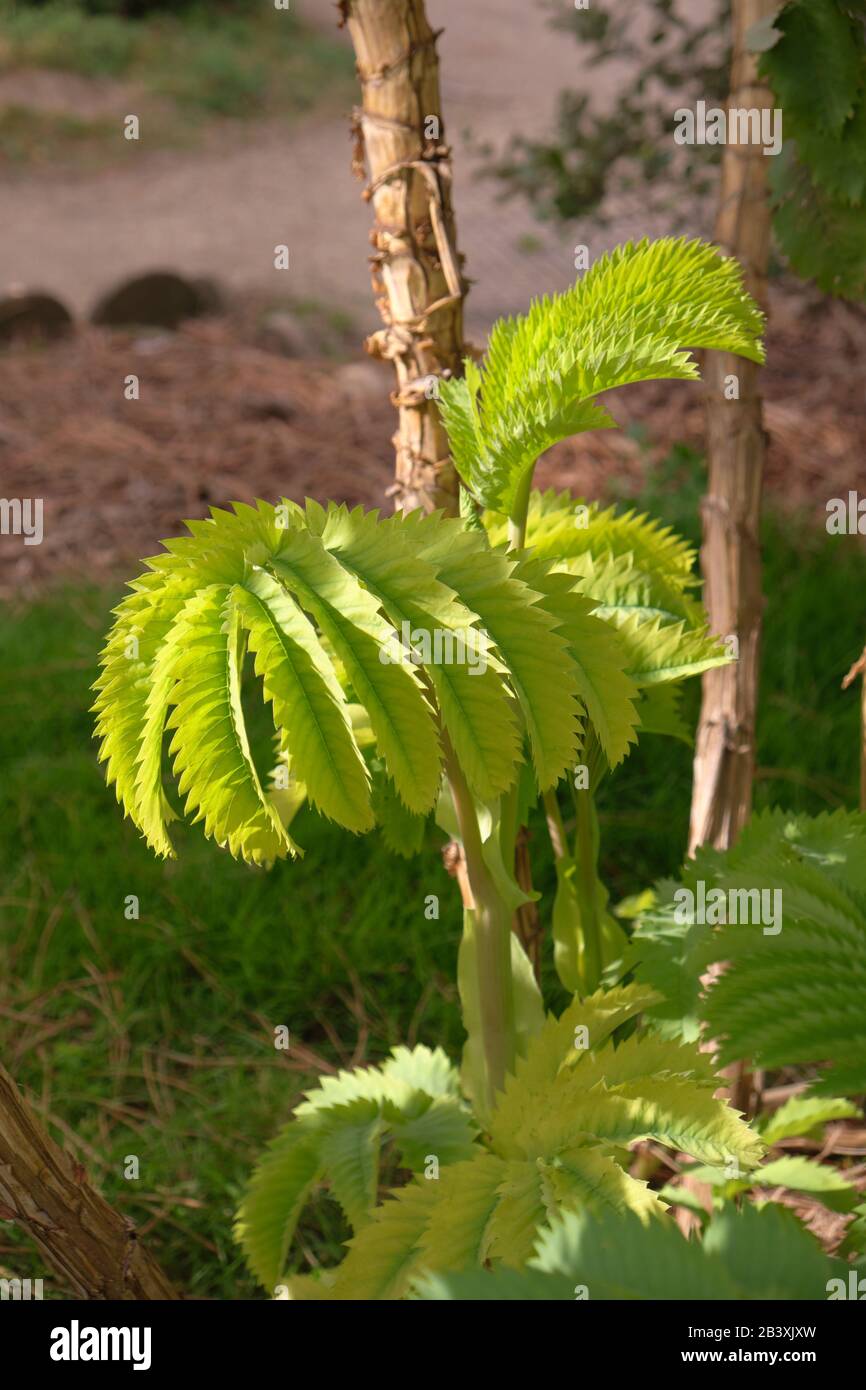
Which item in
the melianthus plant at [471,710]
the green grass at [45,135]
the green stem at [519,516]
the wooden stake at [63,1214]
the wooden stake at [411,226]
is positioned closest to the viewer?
the melianthus plant at [471,710]

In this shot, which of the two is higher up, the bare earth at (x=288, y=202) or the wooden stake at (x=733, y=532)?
the bare earth at (x=288, y=202)

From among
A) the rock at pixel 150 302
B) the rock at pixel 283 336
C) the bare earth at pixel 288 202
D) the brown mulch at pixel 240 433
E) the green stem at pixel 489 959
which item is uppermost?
the bare earth at pixel 288 202

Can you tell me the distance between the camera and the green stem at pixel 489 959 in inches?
52.7

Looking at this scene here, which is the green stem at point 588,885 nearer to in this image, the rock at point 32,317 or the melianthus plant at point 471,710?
the melianthus plant at point 471,710

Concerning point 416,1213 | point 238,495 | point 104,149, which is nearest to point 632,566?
point 416,1213

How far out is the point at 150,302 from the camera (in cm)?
530

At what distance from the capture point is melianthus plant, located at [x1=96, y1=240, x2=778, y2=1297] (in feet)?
3.51

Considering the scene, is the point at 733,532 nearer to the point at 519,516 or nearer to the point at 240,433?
the point at 519,516

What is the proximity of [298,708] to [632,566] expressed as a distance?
550mm

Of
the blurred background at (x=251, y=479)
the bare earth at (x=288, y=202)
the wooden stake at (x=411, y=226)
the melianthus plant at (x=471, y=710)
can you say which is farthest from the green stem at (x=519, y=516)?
the bare earth at (x=288, y=202)

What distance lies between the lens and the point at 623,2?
10.3 ft

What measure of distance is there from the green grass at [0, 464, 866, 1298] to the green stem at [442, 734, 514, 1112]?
526 millimetres

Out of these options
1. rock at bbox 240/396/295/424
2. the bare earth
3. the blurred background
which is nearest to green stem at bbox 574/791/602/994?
the blurred background
